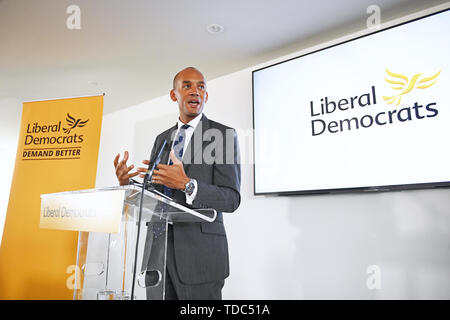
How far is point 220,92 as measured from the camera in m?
3.48

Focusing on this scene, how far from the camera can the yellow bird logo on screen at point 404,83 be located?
7.30 ft

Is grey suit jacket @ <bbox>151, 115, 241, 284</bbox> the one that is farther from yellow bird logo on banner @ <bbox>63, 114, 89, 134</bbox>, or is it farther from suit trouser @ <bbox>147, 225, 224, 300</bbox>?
yellow bird logo on banner @ <bbox>63, 114, 89, 134</bbox>

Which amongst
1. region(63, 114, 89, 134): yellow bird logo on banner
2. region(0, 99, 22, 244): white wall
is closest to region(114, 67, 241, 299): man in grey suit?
region(63, 114, 89, 134): yellow bird logo on banner

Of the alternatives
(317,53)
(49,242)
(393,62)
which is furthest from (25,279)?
(393,62)

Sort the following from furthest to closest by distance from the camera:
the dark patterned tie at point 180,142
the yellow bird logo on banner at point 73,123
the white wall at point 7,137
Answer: the white wall at point 7,137, the yellow bird logo on banner at point 73,123, the dark patterned tie at point 180,142

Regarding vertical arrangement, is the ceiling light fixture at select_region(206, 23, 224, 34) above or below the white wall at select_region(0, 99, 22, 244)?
above

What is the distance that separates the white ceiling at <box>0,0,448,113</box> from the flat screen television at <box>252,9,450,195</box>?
0.67 ft

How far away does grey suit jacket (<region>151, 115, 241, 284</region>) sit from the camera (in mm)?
1231

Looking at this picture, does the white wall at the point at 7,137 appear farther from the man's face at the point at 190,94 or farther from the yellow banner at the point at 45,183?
the man's face at the point at 190,94

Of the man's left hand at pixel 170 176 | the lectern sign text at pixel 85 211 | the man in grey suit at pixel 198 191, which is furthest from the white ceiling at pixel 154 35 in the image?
the lectern sign text at pixel 85 211

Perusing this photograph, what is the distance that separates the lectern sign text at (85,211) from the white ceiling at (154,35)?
6.29ft

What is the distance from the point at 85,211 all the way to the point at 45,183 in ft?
7.24

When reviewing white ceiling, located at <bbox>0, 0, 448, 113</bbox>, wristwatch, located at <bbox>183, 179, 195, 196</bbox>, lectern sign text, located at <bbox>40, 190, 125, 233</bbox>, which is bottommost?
lectern sign text, located at <bbox>40, 190, 125, 233</bbox>
